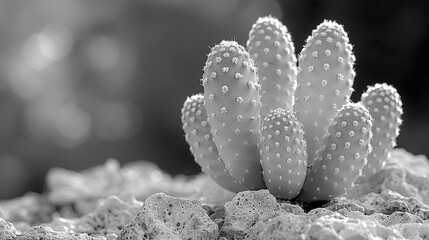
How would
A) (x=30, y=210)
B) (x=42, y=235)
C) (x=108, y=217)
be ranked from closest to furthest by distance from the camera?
(x=42, y=235), (x=108, y=217), (x=30, y=210)

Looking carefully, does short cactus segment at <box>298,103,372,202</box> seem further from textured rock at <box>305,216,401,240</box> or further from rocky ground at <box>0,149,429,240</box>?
textured rock at <box>305,216,401,240</box>

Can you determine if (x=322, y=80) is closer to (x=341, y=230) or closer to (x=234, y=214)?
(x=234, y=214)

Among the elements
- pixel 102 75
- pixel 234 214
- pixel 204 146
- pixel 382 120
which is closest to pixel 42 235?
pixel 234 214

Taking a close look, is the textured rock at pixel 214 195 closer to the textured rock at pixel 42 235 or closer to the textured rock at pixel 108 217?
the textured rock at pixel 108 217

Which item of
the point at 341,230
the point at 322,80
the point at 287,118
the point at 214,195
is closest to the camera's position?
the point at 341,230

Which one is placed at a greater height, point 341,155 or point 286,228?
point 341,155

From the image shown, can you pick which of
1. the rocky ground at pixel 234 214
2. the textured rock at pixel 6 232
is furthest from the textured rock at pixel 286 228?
the textured rock at pixel 6 232

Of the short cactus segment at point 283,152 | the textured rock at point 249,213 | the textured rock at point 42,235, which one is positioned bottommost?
the textured rock at point 42,235
